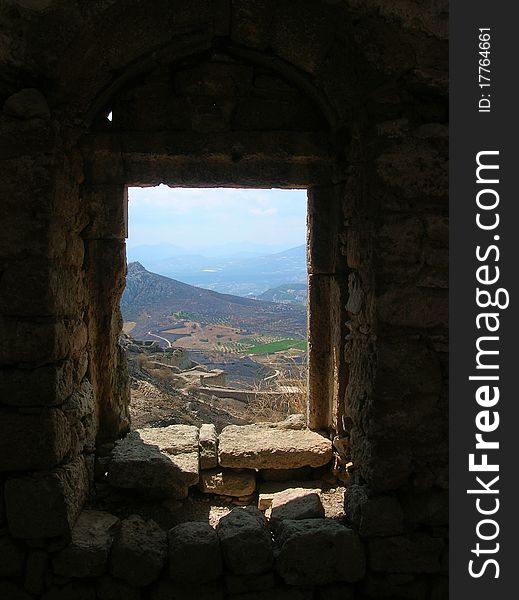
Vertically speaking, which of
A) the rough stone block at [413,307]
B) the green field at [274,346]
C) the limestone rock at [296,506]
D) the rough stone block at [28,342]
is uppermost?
the rough stone block at [413,307]

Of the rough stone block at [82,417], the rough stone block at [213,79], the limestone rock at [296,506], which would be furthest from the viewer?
the rough stone block at [213,79]

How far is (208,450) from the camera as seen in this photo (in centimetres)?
339

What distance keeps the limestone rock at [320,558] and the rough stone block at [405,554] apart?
8cm

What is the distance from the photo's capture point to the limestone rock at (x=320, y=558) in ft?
8.13

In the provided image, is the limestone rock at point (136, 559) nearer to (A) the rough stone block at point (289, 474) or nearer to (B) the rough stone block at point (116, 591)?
(B) the rough stone block at point (116, 591)

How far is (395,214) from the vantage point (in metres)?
2.47

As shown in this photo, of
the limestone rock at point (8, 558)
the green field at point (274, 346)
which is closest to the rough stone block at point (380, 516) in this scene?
the limestone rock at point (8, 558)

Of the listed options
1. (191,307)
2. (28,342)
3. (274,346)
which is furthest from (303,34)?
(191,307)

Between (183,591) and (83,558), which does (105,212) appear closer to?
(83,558)

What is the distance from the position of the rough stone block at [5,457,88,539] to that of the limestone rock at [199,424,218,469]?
104 cm

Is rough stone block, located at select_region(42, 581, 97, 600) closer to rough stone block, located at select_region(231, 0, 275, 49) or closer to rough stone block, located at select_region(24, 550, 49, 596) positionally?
rough stone block, located at select_region(24, 550, 49, 596)

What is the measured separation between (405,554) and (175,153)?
2475 millimetres

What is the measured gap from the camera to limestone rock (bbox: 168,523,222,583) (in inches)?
95.7

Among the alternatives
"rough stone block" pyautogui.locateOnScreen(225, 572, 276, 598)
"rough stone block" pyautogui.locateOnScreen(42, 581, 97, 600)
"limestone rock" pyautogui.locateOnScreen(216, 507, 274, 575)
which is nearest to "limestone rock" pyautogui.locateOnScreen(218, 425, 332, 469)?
"limestone rock" pyautogui.locateOnScreen(216, 507, 274, 575)
